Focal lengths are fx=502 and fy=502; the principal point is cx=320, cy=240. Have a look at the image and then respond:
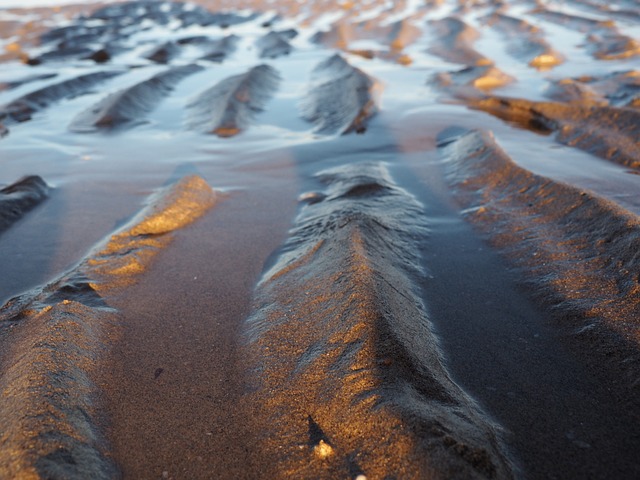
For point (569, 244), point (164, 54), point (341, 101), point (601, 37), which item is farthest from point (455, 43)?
point (569, 244)

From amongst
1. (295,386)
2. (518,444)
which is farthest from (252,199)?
(518,444)

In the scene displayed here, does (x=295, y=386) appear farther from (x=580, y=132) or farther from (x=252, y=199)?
(x=580, y=132)

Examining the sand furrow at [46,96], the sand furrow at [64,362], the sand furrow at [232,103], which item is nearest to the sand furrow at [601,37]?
the sand furrow at [232,103]

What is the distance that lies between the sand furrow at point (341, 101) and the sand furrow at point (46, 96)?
15.7 ft

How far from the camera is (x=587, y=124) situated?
630 centimetres

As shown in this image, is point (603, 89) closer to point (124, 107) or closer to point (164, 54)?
point (124, 107)

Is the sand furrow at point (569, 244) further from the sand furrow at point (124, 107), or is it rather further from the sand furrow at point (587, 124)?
the sand furrow at point (124, 107)

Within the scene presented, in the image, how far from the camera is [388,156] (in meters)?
5.97

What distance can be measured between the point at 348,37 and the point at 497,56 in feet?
18.9

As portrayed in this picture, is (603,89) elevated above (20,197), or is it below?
below

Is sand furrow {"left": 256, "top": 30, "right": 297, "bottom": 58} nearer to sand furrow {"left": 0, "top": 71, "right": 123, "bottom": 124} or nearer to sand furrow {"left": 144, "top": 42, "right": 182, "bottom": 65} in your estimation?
sand furrow {"left": 144, "top": 42, "right": 182, "bottom": 65}

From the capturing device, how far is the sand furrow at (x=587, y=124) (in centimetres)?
552

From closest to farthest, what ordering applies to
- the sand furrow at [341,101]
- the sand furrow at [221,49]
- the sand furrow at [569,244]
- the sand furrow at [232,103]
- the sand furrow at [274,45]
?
1. the sand furrow at [569,244]
2. the sand furrow at [341,101]
3. the sand furrow at [232,103]
4. the sand furrow at [221,49]
5. the sand furrow at [274,45]

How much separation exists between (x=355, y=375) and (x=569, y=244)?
2051mm
